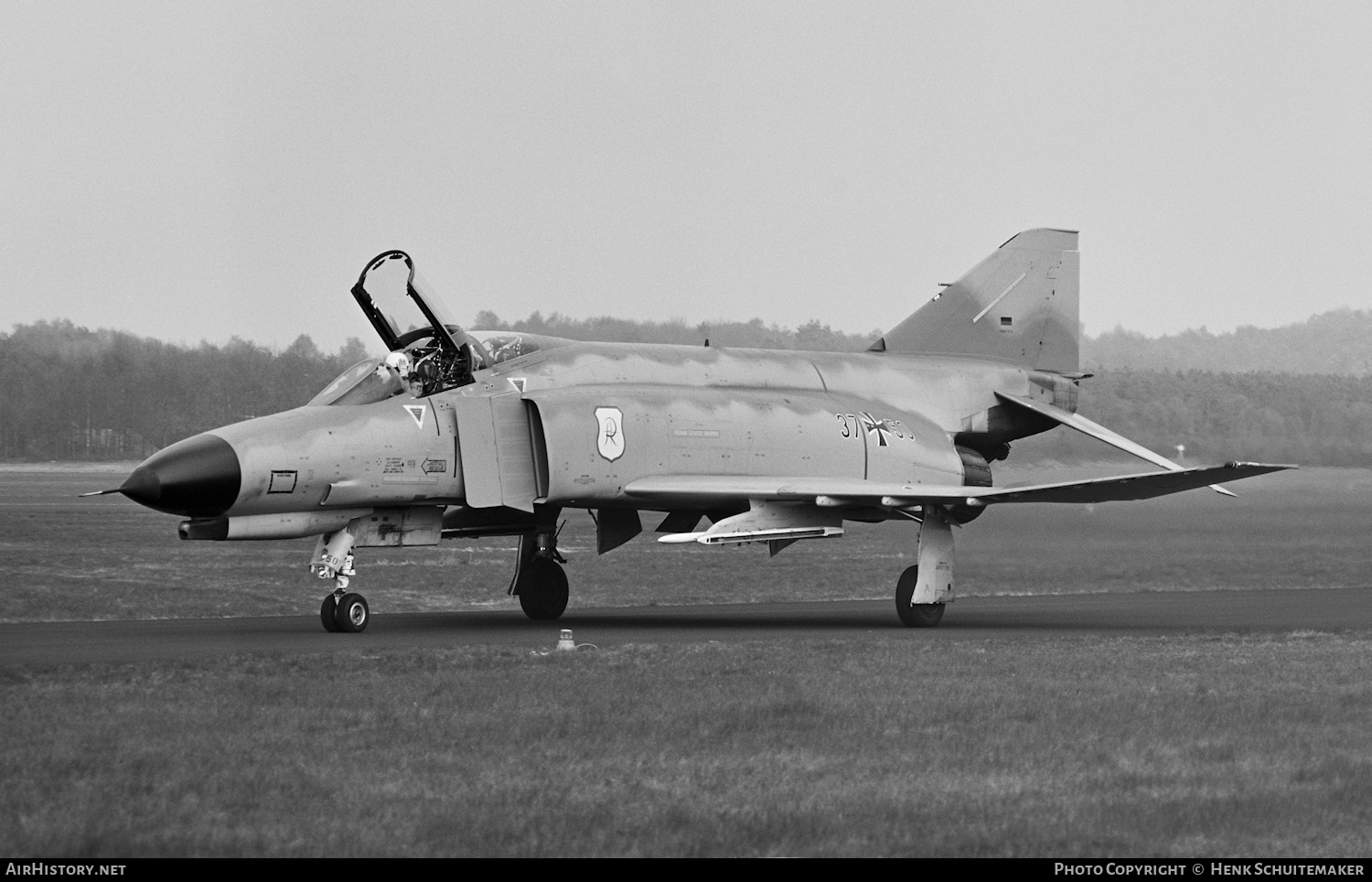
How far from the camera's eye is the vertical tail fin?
20734 mm

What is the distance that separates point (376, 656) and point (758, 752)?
490 centimetres

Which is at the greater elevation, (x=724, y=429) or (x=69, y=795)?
(x=724, y=429)

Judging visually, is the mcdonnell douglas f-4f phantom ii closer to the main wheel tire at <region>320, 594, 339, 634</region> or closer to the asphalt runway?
the main wheel tire at <region>320, 594, 339, 634</region>

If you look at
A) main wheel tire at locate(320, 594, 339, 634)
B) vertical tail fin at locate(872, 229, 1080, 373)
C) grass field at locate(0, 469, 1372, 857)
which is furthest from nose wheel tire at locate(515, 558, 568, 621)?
vertical tail fin at locate(872, 229, 1080, 373)

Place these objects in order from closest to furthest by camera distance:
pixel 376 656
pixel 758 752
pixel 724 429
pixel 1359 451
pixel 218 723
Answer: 1. pixel 758 752
2. pixel 218 723
3. pixel 376 656
4. pixel 724 429
5. pixel 1359 451

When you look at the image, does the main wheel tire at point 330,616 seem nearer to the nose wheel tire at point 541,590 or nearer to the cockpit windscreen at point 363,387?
the cockpit windscreen at point 363,387

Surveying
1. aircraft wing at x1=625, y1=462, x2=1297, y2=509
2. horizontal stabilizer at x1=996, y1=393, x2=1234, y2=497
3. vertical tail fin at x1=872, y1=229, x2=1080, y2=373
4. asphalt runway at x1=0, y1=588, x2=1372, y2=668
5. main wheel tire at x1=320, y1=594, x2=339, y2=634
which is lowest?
asphalt runway at x1=0, y1=588, x2=1372, y2=668

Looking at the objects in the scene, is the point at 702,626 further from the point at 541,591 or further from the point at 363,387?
the point at 363,387

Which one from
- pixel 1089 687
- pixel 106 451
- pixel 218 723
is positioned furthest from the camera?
pixel 106 451

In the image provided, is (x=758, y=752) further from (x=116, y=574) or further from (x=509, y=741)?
(x=116, y=574)

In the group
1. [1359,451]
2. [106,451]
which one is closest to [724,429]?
[1359,451]

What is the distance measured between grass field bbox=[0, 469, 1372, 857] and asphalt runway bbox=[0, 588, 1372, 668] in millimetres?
856

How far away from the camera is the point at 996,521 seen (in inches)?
934

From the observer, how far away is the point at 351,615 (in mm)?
14953
